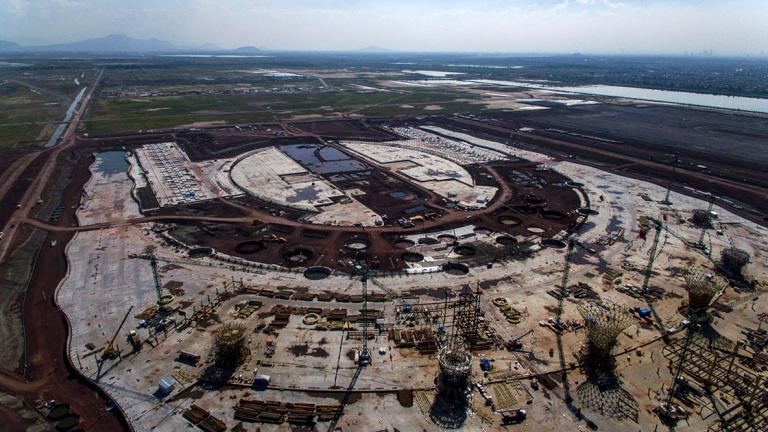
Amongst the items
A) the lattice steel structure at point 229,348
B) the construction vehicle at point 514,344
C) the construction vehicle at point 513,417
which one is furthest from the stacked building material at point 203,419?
the construction vehicle at point 514,344

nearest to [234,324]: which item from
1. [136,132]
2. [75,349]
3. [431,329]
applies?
[75,349]

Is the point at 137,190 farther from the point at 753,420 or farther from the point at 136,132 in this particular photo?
the point at 753,420

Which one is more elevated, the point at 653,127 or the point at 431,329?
the point at 653,127

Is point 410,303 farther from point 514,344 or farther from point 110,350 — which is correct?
point 110,350

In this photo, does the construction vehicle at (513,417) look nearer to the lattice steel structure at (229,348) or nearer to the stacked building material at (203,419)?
the stacked building material at (203,419)

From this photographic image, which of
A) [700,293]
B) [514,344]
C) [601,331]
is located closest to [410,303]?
[514,344]

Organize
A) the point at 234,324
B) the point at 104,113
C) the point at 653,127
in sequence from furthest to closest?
the point at 104,113, the point at 653,127, the point at 234,324

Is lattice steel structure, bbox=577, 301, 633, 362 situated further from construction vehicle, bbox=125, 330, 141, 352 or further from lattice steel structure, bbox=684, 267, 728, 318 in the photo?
construction vehicle, bbox=125, 330, 141, 352

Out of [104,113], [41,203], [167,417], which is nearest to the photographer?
[167,417]
